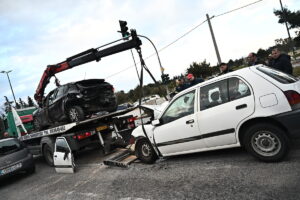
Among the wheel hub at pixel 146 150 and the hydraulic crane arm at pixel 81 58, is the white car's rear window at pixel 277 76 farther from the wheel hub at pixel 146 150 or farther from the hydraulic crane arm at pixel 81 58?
the hydraulic crane arm at pixel 81 58

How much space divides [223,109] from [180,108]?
0.97 meters

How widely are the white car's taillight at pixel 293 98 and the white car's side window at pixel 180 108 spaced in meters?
1.63

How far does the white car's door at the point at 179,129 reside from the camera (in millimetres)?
4777

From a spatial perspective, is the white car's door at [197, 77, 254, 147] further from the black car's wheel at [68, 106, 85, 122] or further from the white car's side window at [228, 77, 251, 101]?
the black car's wheel at [68, 106, 85, 122]

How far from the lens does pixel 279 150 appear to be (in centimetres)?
397

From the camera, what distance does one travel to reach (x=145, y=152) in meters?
5.88

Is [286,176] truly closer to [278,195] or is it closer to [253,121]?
[278,195]

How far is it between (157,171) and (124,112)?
406 cm

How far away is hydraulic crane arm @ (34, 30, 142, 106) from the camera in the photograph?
7.00m

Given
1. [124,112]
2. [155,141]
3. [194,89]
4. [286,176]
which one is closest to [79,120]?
Answer: [124,112]

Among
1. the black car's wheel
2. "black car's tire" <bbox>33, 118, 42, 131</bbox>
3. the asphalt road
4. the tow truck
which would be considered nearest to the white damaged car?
the asphalt road

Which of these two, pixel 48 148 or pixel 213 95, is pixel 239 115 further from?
pixel 48 148

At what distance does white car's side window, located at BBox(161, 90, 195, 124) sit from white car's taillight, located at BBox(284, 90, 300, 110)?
1.63 meters

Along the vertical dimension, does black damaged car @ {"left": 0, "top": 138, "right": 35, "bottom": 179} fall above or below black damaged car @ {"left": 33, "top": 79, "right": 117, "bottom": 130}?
below
